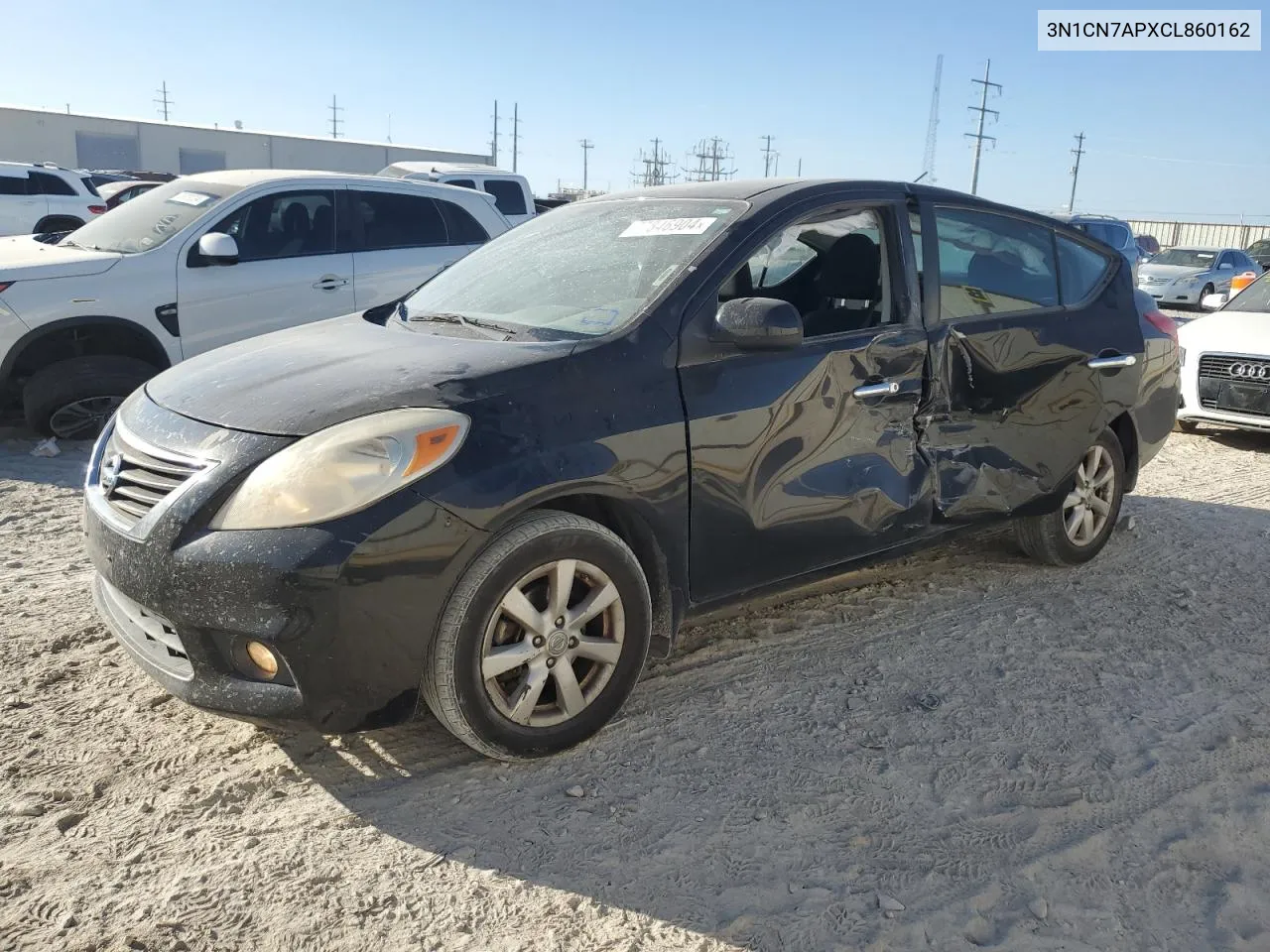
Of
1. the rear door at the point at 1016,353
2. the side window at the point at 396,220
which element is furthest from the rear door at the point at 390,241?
the rear door at the point at 1016,353

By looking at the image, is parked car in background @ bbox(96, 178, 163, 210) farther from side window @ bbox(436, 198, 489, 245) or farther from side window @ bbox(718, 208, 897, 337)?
side window @ bbox(718, 208, 897, 337)

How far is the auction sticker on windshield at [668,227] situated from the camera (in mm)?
3576

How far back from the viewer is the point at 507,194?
45.5ft

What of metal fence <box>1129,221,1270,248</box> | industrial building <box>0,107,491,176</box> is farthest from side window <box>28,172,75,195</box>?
metal fence <box>1129,221,1270,248</box>

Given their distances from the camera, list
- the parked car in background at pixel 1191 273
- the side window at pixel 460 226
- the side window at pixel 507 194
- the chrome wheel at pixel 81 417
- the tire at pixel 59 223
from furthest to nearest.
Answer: the parked car in background at pixel 1191 273 < the tire at pixel 59 223 < the side window at pixel 507 194 < the side window at pixel 460 226 < the chrome wheel at pixel 81 417

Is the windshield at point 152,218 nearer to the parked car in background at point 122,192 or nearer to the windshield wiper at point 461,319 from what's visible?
the windshield wiper at point 461,319

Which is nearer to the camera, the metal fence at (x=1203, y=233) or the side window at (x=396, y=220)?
the side window at (x=396, y=220)

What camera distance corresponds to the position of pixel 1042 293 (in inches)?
177

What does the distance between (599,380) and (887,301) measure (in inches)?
54.5

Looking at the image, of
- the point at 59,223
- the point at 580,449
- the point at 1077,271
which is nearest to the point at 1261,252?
the point at 1077,271

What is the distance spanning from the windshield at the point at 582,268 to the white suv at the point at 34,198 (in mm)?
14926

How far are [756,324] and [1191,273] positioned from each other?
68.7 ft

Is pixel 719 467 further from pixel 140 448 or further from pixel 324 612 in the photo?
pixel 140 448

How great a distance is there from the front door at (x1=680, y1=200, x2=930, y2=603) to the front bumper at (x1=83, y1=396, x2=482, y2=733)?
36.5 inches
